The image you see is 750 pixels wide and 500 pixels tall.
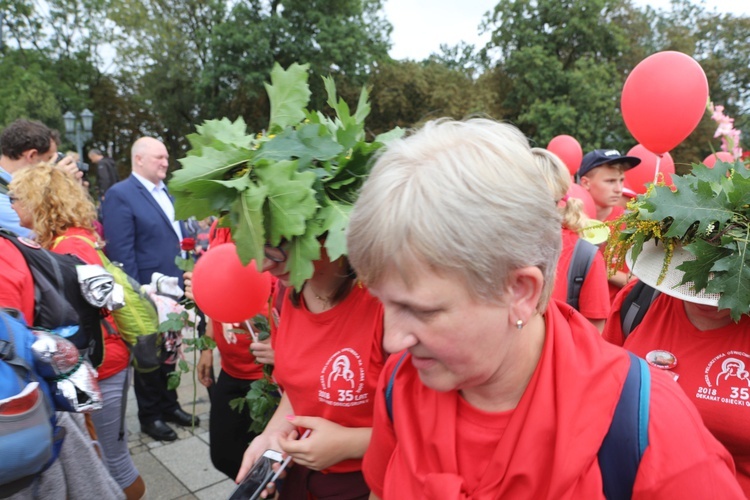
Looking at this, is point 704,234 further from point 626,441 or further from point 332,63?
point 332,63

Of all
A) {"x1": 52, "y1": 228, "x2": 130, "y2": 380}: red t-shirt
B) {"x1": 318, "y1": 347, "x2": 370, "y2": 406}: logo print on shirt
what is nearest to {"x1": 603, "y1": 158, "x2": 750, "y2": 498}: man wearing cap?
{"x1": 318, "y1": 347, "x2": 370, "y2": 406}: logo print on shirt

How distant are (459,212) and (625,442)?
595mm

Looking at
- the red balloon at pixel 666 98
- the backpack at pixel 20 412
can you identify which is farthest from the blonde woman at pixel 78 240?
the red balloon at pixel 666 98

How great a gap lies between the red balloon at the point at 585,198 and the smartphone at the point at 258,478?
290 centimetres

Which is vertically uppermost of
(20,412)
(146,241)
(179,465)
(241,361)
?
(20,412)

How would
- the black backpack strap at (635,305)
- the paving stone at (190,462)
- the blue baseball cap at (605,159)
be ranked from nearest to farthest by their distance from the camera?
the black backpack strap at (635,305), the paving stone at (190,462), the blue baseball cap at (605,159)

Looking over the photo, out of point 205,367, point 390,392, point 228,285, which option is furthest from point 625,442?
point 205,367

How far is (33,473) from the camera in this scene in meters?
1.77

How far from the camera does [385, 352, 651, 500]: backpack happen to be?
1058mm

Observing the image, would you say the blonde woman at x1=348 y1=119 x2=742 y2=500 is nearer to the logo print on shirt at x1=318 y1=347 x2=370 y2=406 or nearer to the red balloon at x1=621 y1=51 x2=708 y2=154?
the logo print on shirt at x1=318 y1=347 x2=370 y2=406

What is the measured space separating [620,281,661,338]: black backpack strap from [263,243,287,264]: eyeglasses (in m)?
1.48

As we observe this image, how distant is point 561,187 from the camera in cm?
307

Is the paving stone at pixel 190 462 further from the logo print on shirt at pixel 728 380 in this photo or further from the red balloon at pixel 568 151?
the red balloon at pixel 568 151

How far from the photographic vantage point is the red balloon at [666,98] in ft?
10.8
